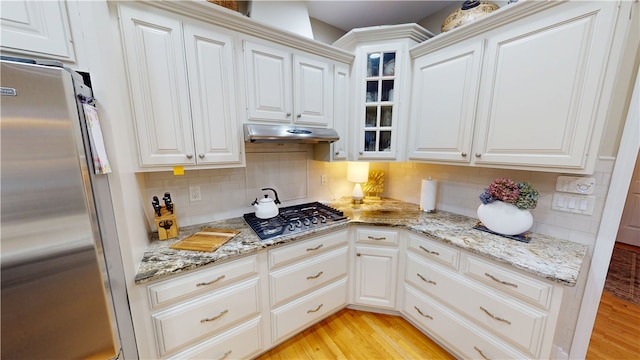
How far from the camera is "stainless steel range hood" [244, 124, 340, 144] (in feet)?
4.72

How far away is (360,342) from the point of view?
1674mm

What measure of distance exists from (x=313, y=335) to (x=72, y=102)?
6.47 feet

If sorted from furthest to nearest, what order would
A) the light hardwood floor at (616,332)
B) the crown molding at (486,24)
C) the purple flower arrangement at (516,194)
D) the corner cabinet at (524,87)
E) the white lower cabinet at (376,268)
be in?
the white lower cabinet at (376,268) → the light hardwood floor at (616,332) → the purple flower arrangement at (516,194) → the crown molding at (486,24) → the corner cabinet at (524,87)

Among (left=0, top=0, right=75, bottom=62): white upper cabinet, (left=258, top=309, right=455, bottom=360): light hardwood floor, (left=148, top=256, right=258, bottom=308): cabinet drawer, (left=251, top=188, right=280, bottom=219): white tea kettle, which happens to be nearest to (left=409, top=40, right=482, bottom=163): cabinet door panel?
(left=251, top=188, right=280, bottom=219): white tea kettle

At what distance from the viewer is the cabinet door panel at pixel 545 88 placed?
108cm

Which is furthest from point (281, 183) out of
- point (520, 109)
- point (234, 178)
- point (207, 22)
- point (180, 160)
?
point (520, 109)

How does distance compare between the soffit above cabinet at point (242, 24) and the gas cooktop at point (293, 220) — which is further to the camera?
the gas cooktop at point (293, 220)

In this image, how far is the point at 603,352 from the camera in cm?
154

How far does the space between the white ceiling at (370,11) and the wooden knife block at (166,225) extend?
1.99 meters

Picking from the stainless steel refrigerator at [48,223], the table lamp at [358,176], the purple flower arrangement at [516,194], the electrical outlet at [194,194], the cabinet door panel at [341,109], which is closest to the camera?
the stainless steel refrigerator at [48,223]

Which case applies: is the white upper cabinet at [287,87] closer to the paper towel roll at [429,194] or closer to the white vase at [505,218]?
the paper towel roll at [429,194]

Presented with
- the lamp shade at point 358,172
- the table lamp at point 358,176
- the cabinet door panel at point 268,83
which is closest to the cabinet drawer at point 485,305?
the table lamp at point 358,176

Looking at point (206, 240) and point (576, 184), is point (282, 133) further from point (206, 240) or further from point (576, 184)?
point (576, 184)

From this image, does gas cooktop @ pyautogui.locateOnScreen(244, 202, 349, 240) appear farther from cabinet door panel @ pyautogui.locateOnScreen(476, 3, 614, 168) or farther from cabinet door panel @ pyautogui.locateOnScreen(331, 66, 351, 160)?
cabinet door panel @ pyautogui.locateOnScreen(476, 3, 614, 168)
